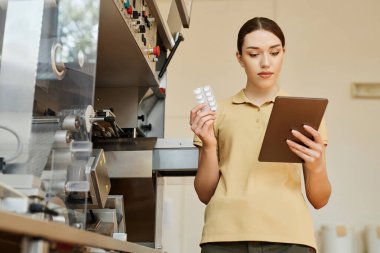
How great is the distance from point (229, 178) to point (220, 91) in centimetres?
198

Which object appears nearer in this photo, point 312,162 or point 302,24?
point 312,162

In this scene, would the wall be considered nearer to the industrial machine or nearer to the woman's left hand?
the industrial machine

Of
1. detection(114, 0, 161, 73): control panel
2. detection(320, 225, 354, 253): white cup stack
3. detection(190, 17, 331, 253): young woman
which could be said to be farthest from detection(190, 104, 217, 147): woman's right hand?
detection(320, 225, 354, 253): white cup stack

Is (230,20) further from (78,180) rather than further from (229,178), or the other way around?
(78,180)

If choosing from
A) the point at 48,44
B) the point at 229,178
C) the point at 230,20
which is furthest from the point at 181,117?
the point at 48,44

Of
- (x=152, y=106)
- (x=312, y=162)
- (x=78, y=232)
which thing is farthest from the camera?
(x=152, y=106)

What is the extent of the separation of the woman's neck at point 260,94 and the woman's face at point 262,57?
0.02 metres

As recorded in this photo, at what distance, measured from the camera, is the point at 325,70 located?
338 centimetres

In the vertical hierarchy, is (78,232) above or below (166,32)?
below

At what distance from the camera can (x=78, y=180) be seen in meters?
1.18

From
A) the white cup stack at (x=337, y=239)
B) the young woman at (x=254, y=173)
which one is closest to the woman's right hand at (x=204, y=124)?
the young woman at (x=254, y=173)

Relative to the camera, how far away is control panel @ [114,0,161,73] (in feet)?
5.89

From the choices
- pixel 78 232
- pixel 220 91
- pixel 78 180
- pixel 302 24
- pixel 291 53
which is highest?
pixel 302 24

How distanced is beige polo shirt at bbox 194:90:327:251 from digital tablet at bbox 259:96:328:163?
3.3 inches
